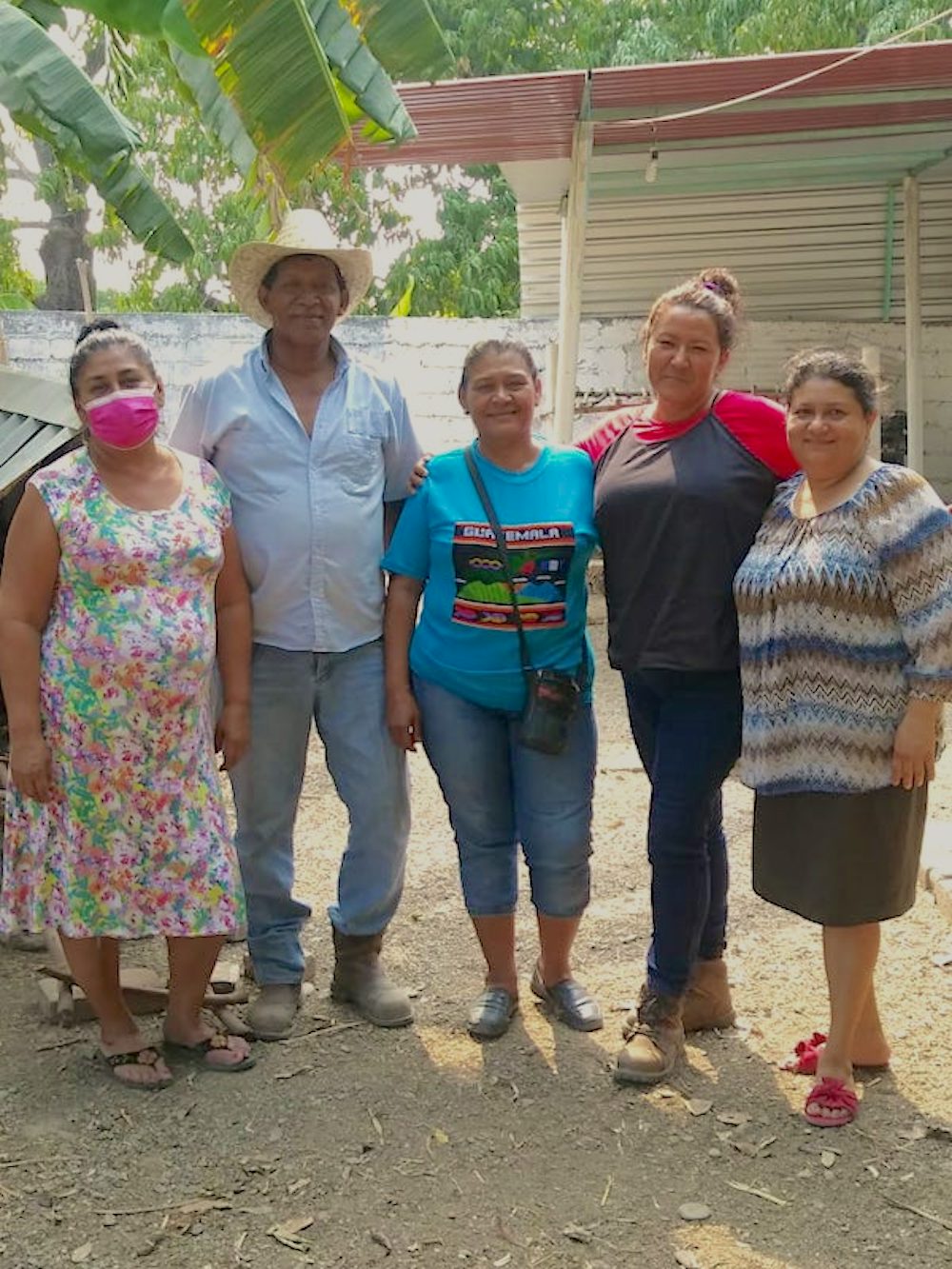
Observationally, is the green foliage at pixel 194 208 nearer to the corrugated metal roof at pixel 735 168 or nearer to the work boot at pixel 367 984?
the corrugated metal roof at pixel 735 168

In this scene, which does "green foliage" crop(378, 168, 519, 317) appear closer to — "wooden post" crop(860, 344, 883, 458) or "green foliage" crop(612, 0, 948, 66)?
"green foliage" crop(612, 0, 948, 66)

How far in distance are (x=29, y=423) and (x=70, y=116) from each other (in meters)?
1.18

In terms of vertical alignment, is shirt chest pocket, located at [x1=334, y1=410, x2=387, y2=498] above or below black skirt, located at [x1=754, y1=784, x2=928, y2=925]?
above

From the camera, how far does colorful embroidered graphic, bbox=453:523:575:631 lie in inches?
128

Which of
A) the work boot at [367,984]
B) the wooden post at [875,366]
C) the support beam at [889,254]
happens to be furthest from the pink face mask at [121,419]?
the support beam at [889,254]

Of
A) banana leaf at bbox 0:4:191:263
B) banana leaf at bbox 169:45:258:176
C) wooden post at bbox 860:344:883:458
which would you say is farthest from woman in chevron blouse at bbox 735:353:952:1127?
wooden post at bbox 860:344:883:458

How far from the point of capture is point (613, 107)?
8.27 metres

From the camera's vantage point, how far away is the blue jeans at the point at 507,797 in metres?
3.39

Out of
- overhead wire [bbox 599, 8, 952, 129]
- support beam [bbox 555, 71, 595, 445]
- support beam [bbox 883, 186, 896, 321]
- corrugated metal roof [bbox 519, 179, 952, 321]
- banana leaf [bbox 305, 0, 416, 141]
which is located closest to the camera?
banana leaf [bbox 305, 0, 416, 141]

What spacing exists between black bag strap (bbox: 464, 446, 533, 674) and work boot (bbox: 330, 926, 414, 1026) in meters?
1.01

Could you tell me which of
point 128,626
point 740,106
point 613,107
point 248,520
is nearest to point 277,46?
point 248,520

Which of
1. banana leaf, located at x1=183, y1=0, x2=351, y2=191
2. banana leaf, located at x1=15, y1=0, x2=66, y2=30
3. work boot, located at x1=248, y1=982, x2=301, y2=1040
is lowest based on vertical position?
work boot, located at x1=248, y1=982, x2=301, y2=1040

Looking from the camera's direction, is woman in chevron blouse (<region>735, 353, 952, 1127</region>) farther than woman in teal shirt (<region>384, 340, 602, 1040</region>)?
No

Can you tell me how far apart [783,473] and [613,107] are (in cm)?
597
